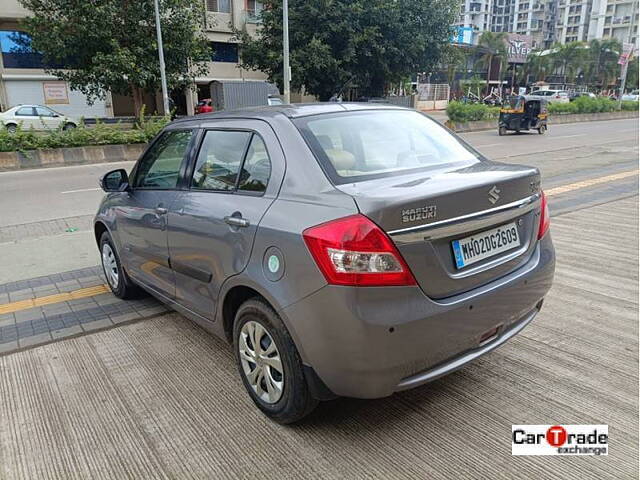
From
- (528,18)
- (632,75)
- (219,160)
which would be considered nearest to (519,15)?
(528,18)

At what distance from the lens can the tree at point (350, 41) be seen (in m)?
24.0

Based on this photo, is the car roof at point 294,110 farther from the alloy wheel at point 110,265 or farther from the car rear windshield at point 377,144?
the alloy wheel at point 110,265

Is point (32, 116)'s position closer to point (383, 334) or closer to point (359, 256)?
point (359, 256)

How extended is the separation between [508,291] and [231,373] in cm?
179

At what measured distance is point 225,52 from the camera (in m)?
38.4

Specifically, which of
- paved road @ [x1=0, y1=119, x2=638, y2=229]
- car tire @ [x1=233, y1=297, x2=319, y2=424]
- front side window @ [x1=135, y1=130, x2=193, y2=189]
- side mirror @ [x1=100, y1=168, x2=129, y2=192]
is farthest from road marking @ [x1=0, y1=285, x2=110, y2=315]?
paved road @ [x1=0, y1=119, x2=638, y2=229]

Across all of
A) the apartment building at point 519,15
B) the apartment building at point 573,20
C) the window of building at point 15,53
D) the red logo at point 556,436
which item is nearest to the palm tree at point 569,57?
the apartment building at point 573,20

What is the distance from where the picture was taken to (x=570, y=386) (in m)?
3.12

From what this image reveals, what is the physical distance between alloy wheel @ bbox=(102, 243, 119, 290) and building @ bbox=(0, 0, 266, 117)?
25.1 meters

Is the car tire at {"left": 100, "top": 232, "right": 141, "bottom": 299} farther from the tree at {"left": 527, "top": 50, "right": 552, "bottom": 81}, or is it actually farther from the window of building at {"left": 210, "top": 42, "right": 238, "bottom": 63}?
the tree at {"left": 527, "top": 50, "right": 552, "bottom": 81}

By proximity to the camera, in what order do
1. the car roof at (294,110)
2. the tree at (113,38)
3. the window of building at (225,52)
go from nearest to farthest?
the car roof at (294,110) < the tree at (113,38) < the window of building at (225,52)

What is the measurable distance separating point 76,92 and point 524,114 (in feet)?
91.3

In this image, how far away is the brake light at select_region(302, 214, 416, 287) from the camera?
2.26 meters

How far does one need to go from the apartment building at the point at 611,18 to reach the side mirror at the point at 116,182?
423 feet
